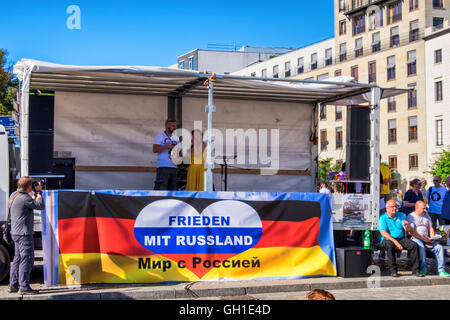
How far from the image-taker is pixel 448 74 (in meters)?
53.9

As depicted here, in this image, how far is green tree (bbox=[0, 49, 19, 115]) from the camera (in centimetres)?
3053

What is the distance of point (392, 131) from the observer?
62.3m

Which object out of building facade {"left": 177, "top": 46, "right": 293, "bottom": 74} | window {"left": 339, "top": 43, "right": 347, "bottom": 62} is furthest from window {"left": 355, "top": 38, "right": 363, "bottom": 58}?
building facade {"left": 177, "top": 46, "right": 293, "bottom": 74}

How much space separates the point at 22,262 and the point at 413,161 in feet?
182

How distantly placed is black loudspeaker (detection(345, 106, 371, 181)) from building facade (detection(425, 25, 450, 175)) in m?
45.1

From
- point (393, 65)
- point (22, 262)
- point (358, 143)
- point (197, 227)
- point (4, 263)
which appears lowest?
point (4, 263)

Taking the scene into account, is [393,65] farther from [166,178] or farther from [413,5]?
[166,178]

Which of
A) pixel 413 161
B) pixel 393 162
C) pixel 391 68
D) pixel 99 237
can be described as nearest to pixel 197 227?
pixel 99 237

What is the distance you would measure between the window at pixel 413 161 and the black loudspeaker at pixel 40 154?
53.7 meters

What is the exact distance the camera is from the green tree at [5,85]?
100ft

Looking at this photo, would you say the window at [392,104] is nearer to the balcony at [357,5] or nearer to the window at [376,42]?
the window at [376,42]

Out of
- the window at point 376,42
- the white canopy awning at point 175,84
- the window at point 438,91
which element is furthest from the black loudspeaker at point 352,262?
the window at point 376,42

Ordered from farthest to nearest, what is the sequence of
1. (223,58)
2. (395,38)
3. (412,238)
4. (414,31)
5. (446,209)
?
1. (223,58)
2. (395,38)
3. (414,31)
4. (446,209)
5. (412,238)

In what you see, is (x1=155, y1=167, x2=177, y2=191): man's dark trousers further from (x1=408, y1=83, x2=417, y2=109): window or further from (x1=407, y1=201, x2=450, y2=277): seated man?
(x1=408, y1=83, x2=417, y2=109): window
